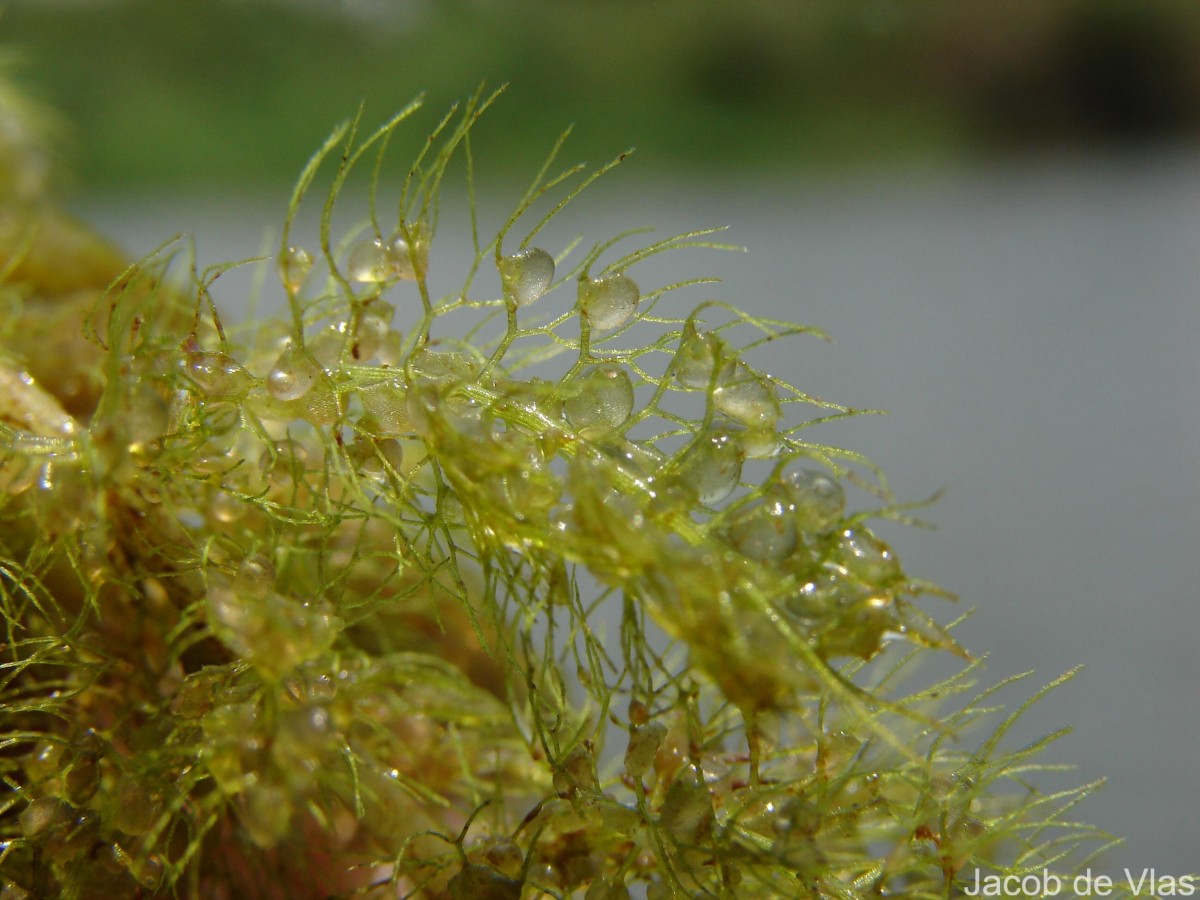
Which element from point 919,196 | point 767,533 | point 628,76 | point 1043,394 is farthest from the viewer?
point 628,76

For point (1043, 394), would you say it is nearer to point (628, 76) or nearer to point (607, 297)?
point (607, 297)

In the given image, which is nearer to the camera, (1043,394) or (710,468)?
(710,468)

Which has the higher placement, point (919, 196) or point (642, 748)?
point (919, 196)

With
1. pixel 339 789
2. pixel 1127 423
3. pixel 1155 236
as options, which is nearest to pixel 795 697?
pixel 339 789

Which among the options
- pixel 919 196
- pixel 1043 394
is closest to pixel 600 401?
pixel 1043 394

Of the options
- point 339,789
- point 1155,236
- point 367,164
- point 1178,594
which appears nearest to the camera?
point 339,789

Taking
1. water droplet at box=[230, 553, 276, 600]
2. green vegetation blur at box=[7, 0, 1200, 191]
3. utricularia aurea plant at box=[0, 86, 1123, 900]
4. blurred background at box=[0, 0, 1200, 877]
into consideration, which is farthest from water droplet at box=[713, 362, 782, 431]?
green vegetation blur at box=[7, 0, 1200, 191]

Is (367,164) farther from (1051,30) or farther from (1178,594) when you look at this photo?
(1178,594)
